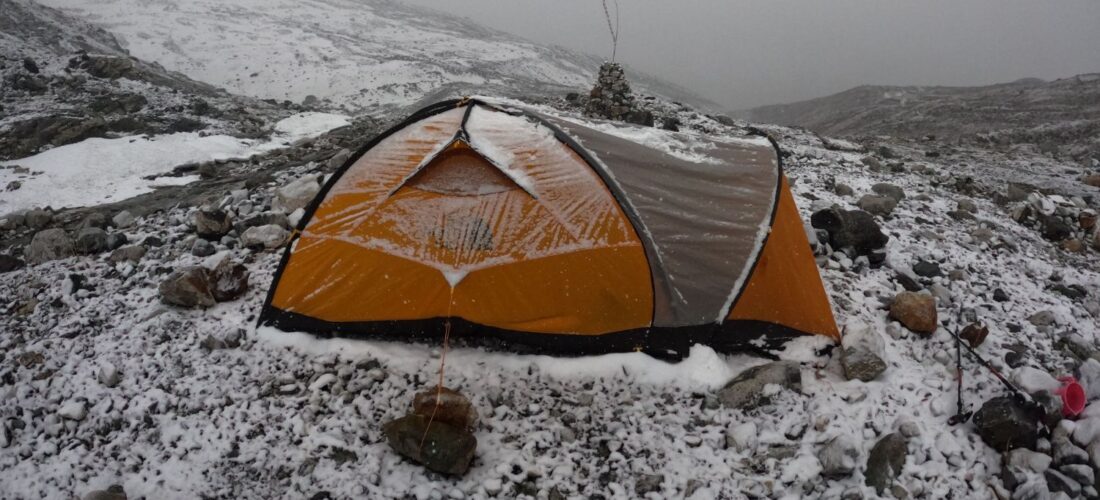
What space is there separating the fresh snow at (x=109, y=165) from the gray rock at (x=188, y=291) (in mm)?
4452

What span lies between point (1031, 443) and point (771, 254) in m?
1.92

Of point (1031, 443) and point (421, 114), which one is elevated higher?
point (421, 114)

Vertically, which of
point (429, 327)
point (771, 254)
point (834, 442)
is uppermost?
point (771, 254)

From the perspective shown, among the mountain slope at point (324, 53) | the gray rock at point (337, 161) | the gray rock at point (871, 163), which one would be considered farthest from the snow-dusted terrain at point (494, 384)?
the mountain slope at point (324, 53)

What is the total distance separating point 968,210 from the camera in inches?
277

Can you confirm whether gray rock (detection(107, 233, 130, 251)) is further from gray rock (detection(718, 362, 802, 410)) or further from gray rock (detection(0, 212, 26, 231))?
gray rock (detection(718, 362, 802, 410))

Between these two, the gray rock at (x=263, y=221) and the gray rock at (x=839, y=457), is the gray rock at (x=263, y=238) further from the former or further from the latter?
the gray rock at (x=839, y=457)

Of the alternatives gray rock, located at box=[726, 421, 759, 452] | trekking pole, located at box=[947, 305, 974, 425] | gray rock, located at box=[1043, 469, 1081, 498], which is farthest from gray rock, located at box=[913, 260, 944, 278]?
gray rock, located at box=[726, 421, 759, 452]

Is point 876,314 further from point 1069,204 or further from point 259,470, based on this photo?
point 1069,204

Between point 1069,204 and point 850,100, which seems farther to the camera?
point 850,100

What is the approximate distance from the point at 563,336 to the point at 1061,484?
316 centimetres

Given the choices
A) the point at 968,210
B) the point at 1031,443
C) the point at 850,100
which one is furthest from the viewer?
the point at 850,100

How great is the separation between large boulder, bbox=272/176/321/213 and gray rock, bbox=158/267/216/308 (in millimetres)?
1650

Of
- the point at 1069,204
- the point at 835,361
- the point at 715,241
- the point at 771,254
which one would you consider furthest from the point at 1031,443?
the point at 1069,204
